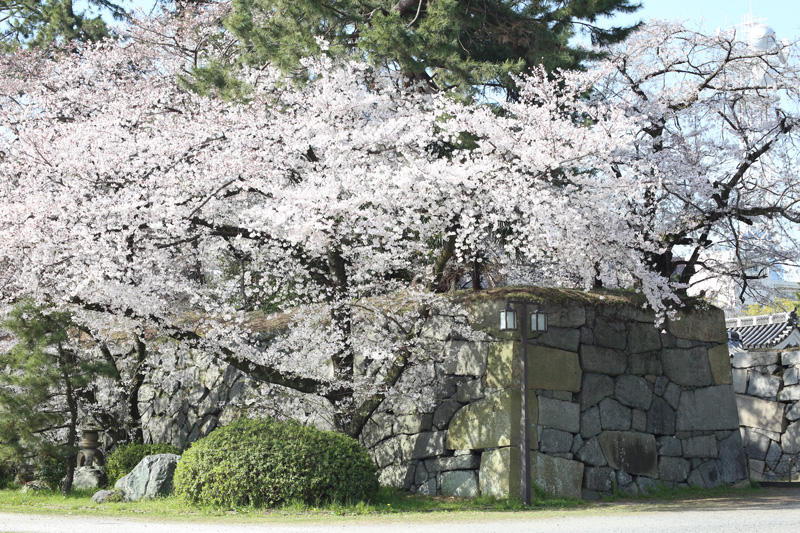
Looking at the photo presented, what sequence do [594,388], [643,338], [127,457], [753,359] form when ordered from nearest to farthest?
[594,388] → [127,457] → [643,338] → [753,359]

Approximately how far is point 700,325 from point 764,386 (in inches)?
176

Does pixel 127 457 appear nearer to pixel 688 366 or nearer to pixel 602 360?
pixel 602 360

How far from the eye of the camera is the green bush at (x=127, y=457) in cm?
1214

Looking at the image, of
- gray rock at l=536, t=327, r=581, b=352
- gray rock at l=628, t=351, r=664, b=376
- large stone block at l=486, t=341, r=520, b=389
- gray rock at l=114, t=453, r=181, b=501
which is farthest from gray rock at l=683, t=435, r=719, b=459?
gray rock at l=114, t=453, r=181, b=501

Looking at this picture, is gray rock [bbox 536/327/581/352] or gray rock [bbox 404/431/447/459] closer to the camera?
gray rock [bbox 404/431/447/459]

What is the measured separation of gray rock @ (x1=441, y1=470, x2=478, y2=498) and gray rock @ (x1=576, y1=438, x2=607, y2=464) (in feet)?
5.26

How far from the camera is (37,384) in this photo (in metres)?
11.7

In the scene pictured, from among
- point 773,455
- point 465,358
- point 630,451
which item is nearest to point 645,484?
point 630,451

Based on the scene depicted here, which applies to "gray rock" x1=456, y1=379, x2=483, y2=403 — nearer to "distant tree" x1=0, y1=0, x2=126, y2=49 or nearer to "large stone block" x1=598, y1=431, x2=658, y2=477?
"large stone block" x1=598, y1=431, x2=658, y2=477

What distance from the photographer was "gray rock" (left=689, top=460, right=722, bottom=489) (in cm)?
1239

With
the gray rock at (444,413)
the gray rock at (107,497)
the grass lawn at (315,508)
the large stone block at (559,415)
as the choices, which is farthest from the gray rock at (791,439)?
the gray rock at (107,497)

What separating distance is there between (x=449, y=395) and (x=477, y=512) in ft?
6.94

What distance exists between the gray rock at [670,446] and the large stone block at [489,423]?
2.61m

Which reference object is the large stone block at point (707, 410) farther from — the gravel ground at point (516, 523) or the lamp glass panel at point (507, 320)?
the lamp glass panel at point (507, 320)
